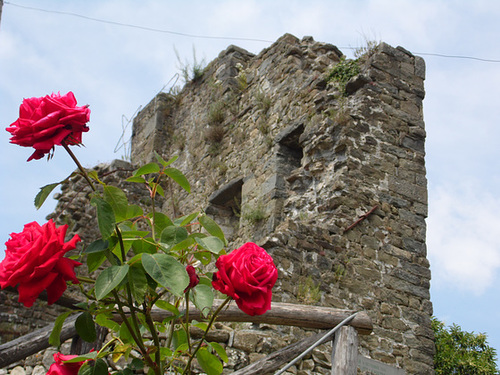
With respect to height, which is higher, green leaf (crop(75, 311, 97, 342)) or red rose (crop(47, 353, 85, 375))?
green leaf (crop(75, 311, 97, 342))

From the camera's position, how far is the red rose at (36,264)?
1.72 m

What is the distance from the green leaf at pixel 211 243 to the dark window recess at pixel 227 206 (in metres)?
6.09

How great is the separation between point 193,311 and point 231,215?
5.17 metres

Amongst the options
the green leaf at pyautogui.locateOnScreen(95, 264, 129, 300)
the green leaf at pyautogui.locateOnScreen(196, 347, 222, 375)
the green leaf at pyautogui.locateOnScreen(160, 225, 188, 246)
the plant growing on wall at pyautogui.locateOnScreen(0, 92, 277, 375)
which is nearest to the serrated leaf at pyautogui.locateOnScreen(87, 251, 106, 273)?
the plant growing on wall at pyautogui.locateOnScreen(0, 92, 277, 375)

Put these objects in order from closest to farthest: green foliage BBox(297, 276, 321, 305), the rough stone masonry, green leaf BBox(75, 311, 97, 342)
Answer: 1. green leaf BBox(75, 311, 97, 342)
2. green foliage BBox(297, 276, 321, 305)
3. the rough stone masonry

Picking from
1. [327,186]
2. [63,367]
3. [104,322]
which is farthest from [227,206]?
[63,367]

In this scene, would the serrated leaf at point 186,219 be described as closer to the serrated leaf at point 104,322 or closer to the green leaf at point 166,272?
the green leaf at point 166,272

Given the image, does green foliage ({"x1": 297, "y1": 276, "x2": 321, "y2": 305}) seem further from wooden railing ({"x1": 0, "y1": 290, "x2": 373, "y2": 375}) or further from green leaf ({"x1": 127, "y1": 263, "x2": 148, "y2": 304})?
green leaf ({"x1": 127, "y1": 263, "x2": 148, "y2": 304})

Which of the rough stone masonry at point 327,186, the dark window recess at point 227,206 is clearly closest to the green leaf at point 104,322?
the rough stone masonry at point 327,186

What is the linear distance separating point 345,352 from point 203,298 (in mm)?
1367

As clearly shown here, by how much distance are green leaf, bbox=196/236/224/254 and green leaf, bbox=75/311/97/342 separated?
0.42m

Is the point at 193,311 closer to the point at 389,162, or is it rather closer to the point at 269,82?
the point at 389,162

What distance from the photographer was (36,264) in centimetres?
173

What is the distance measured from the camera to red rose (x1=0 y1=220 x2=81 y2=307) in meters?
1.72
